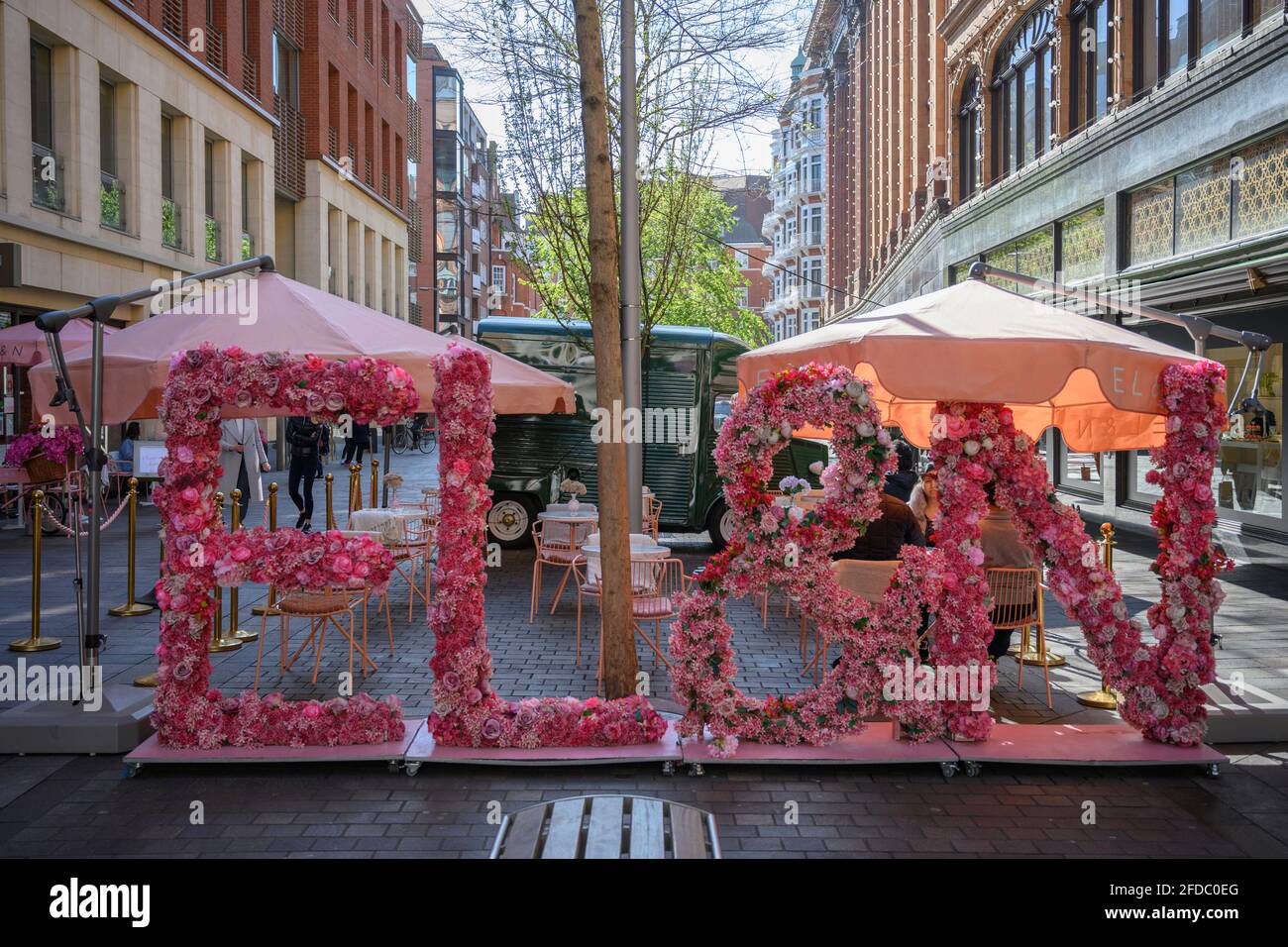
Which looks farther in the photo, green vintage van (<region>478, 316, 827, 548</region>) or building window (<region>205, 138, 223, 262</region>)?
building window (<region>205, 138, 223, 262</region>)

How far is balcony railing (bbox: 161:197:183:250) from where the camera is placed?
22516 mm

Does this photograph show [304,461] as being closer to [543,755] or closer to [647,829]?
[543,755]

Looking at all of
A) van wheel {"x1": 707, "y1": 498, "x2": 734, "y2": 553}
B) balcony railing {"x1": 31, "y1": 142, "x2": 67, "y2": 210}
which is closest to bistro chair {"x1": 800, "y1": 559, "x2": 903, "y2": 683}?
van wheel {"x1": 707, "y1": 498, "x2": 734, "y2": 553}

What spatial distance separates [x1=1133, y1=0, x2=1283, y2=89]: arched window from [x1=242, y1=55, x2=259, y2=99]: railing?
2035cm

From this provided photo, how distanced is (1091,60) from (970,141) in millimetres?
8170

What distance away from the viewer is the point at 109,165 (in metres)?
20.7

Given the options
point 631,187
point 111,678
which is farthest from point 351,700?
point 631,187

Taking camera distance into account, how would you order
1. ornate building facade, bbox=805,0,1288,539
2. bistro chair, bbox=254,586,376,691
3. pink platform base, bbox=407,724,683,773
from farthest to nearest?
ornate building facade, bbox=805,0,1288,539
bistro chair, bbox=254,586,376,691
pink platform base, bbox=407,724,683,773

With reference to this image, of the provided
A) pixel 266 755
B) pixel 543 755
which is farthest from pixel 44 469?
pixel 543 755
